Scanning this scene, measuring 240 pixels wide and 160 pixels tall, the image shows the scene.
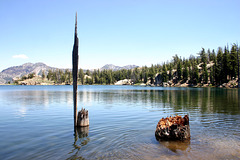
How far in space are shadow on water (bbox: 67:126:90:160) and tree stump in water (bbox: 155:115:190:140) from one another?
16.1 ft

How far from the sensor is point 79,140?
39.8ft

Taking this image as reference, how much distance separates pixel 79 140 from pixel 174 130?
6.25 m

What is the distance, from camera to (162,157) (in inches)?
353

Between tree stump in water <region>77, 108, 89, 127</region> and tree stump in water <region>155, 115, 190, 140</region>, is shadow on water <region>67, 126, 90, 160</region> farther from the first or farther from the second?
tree stump in water <region>155, 115, 190, 140</region>

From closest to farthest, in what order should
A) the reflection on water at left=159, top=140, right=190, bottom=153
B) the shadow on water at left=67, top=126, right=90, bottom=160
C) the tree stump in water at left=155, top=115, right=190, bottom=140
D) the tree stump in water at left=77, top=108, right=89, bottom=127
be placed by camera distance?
the shadow on water at left=67, top=126, right=90, bottom=160
the reflection on water at left=159, top=140, right=190, bottom=153
the tree stump in water at left=155, top=115, right=190, bottom=140
the tree stump in water at left=77, top=108, right=89, bottom=127

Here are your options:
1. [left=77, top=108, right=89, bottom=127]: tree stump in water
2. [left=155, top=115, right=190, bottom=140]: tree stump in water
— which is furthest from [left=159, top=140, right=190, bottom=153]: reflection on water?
[left=77, top=108, right=89, bottom=127]: tree stump in water

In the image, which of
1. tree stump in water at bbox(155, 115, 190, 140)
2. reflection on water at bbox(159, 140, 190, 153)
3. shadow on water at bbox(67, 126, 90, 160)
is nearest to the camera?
shadow on water at bbox(67, 126, 90, 160)

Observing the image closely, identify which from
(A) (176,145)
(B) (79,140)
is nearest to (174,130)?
(A) (176,145)

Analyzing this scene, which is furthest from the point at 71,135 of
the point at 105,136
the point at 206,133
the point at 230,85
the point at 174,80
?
the point at 174,80

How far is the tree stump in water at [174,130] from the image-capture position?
1186 centimetres

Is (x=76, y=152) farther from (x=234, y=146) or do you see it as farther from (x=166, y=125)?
(x=234, y=146)

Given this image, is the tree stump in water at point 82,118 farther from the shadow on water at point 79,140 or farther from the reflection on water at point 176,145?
the reflection on water at point 176,145

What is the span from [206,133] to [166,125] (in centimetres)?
365

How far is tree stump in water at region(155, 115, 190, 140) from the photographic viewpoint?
1186cm
